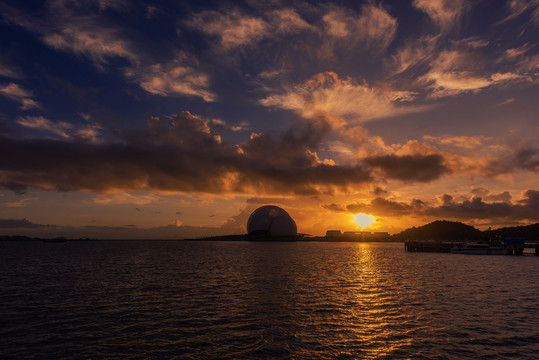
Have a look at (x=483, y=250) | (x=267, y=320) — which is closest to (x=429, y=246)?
(x=483, y=250)

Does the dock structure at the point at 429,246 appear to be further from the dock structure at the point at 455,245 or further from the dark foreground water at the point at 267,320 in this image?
the dark foreground water at the point at 267,320

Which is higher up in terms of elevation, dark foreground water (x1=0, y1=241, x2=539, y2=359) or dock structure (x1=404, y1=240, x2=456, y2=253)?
dock structure (x1=404, y1=240, x2=456, y2=253)

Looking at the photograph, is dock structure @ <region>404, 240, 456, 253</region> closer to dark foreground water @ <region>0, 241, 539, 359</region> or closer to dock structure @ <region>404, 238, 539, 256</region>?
dock structure @ <region>404, 238, 539, 256</region>

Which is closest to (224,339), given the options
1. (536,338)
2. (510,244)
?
(536,338)

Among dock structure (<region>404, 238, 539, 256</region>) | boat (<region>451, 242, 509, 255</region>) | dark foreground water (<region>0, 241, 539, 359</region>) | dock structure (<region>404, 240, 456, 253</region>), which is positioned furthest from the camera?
dock structure (<region>404, 240, 456, 253</region>)

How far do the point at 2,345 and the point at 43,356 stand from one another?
12.3ft

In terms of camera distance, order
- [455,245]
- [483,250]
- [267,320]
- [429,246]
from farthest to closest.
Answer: [429,246], [455,245], [483,250], [267,320]

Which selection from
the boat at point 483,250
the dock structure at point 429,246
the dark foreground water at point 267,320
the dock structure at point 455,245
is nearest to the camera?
the dark foreground water at point 267,320

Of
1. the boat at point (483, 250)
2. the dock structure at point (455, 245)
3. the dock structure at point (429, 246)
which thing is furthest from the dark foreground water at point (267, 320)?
the dock structure at point (429, 246)

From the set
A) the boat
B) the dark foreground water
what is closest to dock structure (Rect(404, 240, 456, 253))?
the boat

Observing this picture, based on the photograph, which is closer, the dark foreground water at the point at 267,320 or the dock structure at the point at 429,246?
the dark foreground water at the point at 267,320

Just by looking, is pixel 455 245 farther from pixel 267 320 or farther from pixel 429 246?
pixel 267 320

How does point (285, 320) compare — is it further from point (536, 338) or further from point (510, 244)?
point (510, 244)

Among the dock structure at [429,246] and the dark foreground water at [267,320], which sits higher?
the dock structure at [429,246]
